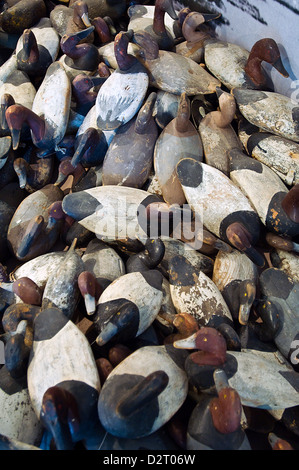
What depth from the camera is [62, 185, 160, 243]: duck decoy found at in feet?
4.56

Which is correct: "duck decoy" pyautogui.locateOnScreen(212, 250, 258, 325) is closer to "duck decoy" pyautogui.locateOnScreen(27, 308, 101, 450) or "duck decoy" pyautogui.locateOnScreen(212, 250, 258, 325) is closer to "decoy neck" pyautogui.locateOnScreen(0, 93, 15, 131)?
"duck decoy" pyautogui.locateOnScreen(27, 308, 101, 450)

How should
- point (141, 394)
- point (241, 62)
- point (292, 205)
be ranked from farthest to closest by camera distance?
1. point (241, 62)
2. point (292, 205)
3. point (141, 394)

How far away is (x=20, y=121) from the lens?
155cm

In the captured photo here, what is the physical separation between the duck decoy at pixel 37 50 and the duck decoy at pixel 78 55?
3.7 inches

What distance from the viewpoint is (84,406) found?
3.31ft

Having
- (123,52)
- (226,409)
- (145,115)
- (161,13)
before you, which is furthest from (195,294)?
(161,13)

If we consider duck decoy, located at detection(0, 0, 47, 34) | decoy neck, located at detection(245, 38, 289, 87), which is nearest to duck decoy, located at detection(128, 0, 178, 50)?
decoy neck, located at detection(245, 38, 289, 87)

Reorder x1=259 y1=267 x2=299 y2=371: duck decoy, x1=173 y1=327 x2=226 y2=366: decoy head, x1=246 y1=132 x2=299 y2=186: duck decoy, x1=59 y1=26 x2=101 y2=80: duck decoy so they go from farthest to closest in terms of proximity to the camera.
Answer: x1=59 y1=26 x2=101 y2=80: duck decoy
x1=246 y1=132 x2=299 y2=186: duck decoy
x1=259 y1=267 x2=299 y2=371: duck decoy
x1=173 y1=327 x2=226 y2=366: decoy head

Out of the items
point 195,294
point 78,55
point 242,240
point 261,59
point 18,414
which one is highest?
point 261,59

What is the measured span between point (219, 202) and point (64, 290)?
622mm

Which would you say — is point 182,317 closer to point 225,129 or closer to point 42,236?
point 42,236

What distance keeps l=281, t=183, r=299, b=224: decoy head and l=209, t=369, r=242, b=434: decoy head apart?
637 millimetres

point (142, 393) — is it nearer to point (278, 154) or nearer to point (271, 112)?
point (278, 154)
